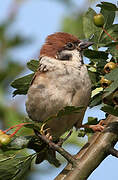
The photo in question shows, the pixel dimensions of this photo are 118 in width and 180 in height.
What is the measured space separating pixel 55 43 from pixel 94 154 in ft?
5.87

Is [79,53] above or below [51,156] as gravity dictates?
above

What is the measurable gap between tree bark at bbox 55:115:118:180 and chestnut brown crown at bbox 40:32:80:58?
5.10 feet

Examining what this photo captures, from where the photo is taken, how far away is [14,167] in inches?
97.7

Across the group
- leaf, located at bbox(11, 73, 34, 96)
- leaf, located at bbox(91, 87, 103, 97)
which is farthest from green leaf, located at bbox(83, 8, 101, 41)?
leaf, located at bbox(11, 73, 34, 96)

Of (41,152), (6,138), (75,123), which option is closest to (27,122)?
(6,138)

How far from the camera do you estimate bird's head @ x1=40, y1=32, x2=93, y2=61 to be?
3791mm

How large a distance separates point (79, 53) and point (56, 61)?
269mm

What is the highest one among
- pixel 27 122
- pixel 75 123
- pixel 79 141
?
pixel 27 122

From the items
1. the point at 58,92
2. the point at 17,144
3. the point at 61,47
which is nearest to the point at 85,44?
the point at 58,92

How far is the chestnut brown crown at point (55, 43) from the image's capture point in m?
3.81

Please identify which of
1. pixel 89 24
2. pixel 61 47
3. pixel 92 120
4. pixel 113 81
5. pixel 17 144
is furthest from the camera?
pixel 61 47

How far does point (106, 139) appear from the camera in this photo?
235cm

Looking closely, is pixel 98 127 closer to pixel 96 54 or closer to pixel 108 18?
pixel 96 54

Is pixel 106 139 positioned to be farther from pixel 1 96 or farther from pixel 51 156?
pixel 1 96
